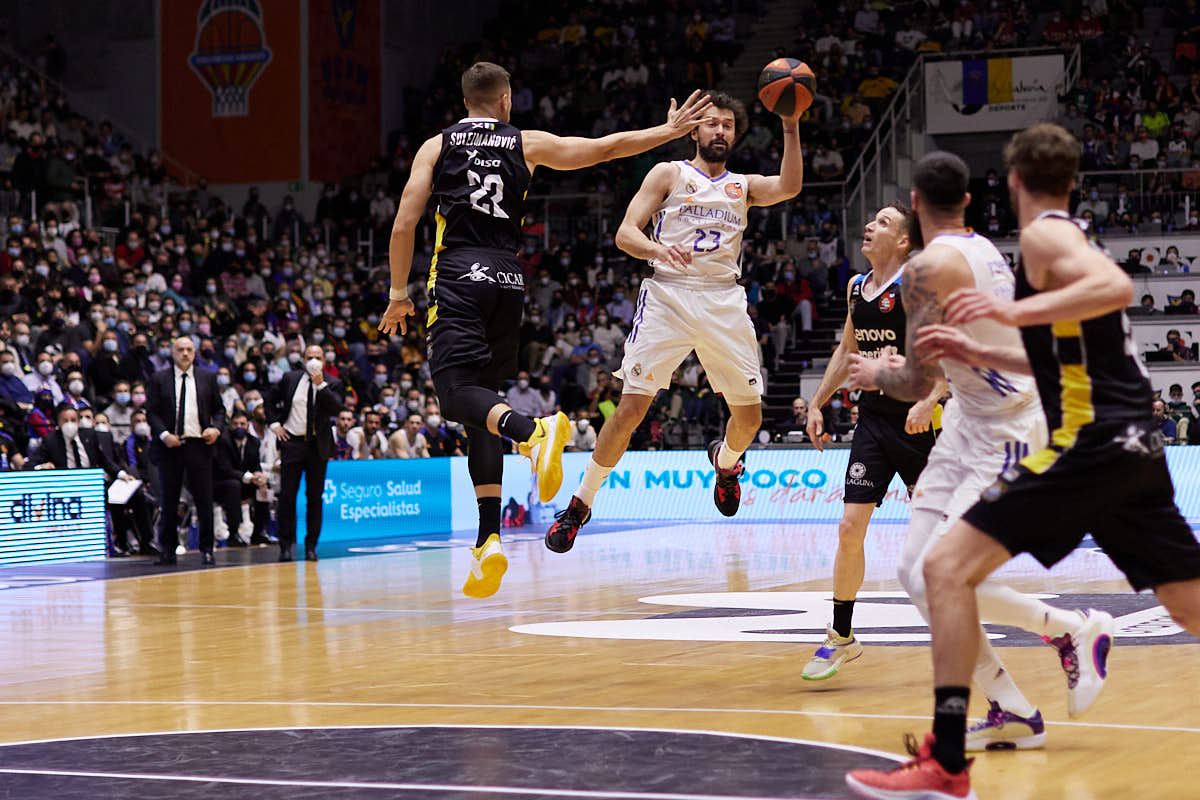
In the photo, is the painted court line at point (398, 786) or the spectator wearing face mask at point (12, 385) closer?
the painted court line at point (398, 786)

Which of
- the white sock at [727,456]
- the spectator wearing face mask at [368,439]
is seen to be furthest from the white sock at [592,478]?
the spectator wearing face mask at [368,439]

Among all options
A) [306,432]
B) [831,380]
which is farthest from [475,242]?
[306,432]

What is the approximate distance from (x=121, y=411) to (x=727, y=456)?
1173 cm

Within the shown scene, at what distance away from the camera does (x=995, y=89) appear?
92.5ft

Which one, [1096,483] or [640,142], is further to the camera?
[640,142]

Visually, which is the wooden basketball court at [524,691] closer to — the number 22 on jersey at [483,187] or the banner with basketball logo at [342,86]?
the number 22 on jersey at [483,187]

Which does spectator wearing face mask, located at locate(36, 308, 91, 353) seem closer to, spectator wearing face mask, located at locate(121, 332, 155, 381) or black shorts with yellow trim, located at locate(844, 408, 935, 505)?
spectator wearing face mask, located at locate(121, 332, 155, 381)

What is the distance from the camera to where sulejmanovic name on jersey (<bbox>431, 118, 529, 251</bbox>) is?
7273 mm

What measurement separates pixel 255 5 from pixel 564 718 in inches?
1097

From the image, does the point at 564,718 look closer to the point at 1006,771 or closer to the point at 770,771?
the point at 770,771

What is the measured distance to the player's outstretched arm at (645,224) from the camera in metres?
7.41

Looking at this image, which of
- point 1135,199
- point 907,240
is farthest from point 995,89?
point 907,240

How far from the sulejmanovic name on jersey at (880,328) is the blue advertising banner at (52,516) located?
1039 centimetres

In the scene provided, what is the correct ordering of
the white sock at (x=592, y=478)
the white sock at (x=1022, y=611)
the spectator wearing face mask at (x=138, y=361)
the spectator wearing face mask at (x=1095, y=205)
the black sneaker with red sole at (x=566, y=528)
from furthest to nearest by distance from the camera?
the spectator wearing face mask at (x=1095, y=205)
the spectator wearing face mask at (x=138, y=361)
the white sock at (x=592, y=478)
the black sneaker with red sole at (x=566, y=528)
the white sock at (x=1022, y=611)
